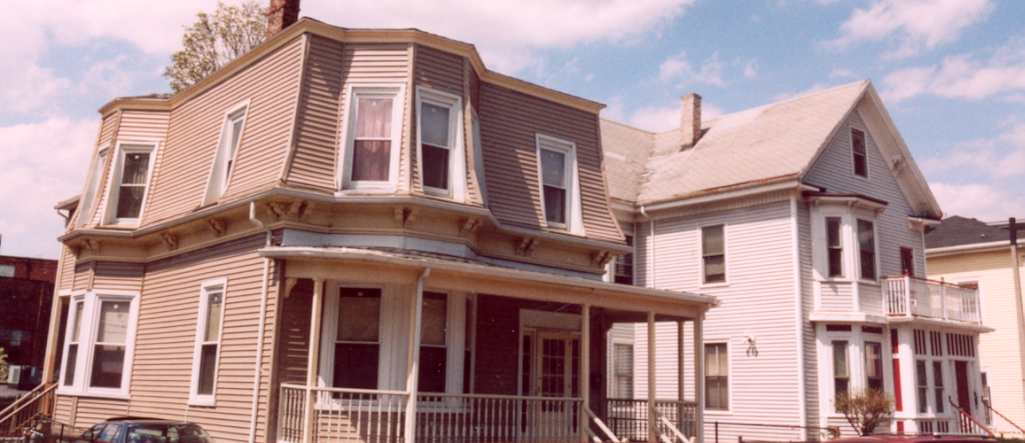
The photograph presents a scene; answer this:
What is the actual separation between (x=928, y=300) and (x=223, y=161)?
19.6m

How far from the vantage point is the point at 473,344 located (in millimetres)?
16031

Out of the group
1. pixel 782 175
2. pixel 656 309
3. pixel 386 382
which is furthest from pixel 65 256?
pixel 782 175

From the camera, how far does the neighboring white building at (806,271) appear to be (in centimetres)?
2333

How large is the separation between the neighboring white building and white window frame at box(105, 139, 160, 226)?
1329cm

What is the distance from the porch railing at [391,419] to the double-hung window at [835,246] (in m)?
11.5

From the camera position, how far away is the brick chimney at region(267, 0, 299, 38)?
18.2m

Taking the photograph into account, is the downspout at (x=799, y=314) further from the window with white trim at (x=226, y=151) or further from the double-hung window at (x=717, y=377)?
the window with white trim at (x=226, y=151)

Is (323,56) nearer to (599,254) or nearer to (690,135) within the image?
(599,254)

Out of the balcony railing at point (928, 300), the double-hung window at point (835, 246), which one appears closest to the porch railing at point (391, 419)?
the double-hung window at point (835, 246)

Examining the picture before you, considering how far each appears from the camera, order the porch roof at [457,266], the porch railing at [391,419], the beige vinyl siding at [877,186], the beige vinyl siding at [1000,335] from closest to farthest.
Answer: the porch roof at [457,266] → the porch railing at [391,419] → the beige vinyl siding at [877,186] → the beige vinyl siding at [1000,335]

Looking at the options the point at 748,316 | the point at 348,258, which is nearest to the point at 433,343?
the point at 348,258

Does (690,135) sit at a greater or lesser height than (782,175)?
greater

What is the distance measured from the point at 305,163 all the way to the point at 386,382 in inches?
160

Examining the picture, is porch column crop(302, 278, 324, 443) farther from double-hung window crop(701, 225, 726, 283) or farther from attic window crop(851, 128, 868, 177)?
attic window crop(851, 128, 868, 177)
